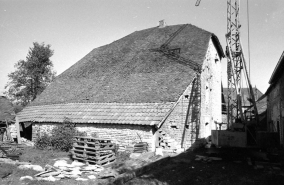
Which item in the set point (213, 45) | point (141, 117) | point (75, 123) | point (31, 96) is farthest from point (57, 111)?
point (31, 96)

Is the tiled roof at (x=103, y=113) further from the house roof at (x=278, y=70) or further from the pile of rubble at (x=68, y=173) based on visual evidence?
the house roof at (x=278, y=70)

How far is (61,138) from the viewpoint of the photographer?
13.7 m

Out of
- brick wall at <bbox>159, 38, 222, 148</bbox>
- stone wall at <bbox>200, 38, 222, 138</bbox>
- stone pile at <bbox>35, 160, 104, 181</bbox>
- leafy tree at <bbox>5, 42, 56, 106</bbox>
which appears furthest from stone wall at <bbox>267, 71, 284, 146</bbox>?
leafy tree at <bbox>5, 42, 56, 106</bbox>

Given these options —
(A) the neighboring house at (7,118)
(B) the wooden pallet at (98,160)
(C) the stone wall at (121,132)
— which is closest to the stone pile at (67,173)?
(B) the wooden pallet at (98,160)

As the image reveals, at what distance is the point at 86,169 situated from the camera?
30.0 ft

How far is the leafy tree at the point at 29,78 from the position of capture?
114ft

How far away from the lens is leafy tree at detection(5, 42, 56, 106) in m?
34.6

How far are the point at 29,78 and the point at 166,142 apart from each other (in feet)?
99.1

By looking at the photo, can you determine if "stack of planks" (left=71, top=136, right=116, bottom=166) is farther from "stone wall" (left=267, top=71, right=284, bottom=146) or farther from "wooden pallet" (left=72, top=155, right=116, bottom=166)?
"stone wall" (left=267, top=71, right=284, bottom=146)

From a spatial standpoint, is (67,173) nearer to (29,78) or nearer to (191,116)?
Answer: (191,116)

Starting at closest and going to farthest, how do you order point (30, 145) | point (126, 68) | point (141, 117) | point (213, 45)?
point (141, 117)
point (30, 145)
point (126, 68)
point (213, 45)

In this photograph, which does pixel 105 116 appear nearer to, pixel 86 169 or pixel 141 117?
pixel 141 117

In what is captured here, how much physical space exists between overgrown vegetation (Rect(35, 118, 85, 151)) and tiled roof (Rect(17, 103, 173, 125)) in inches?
22.0

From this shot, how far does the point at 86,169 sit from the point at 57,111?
880cm
